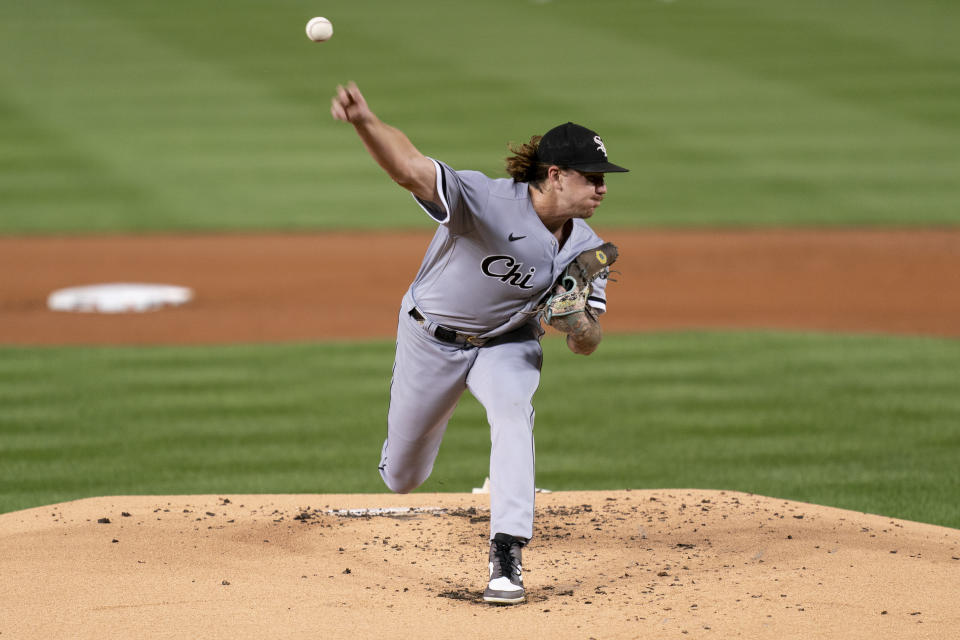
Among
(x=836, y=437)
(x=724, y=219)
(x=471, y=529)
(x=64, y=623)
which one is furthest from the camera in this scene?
(x=724, y=219)

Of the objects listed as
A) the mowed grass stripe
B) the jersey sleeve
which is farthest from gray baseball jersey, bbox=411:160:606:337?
the mowed grass stripe

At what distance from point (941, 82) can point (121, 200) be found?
14450 millimetres

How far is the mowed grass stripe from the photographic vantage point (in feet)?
24.9

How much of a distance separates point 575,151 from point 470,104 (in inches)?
708

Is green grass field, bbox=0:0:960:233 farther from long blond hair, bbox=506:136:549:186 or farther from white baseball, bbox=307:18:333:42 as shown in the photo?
white baseball, bbox=307:18:333:42

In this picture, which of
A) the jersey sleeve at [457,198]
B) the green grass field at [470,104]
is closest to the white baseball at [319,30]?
the jersey sleeve at [457,198]

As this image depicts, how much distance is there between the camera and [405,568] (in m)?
5.46

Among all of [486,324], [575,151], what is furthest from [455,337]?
[575,151]

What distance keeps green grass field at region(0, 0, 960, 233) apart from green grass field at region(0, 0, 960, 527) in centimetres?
7

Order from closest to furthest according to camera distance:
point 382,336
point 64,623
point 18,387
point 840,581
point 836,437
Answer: point 64,623, point 840,581, point 836,437, point 18,387, point 382,336

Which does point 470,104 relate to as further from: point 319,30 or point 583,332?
point 319,30

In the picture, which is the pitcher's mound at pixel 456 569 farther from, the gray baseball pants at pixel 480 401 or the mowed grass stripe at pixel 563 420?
the mowed grass stripe at pixel 563 420

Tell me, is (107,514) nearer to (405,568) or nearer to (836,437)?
(405,568)

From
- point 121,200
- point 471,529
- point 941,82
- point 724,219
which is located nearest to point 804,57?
point 941,82
